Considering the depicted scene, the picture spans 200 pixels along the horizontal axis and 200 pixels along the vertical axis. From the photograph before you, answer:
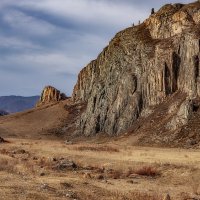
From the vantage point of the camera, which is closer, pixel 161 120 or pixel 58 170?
pixel 58 170

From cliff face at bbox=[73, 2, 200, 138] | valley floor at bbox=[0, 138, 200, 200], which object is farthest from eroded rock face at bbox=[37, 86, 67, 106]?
valley floor at bbox=[0, 138, 200, 200]

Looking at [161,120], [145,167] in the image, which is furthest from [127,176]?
[161,120]

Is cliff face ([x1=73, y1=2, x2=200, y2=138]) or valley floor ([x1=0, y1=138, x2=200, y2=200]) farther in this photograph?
cliff face ([x1=73, y1=2, x2=200, y2=138])

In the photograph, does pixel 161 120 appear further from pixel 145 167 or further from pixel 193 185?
pixel 193 185

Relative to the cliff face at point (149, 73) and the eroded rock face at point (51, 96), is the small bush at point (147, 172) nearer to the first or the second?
the cliff face at point (149, 73)

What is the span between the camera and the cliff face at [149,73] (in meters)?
82.4

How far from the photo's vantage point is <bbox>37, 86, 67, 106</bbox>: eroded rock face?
521 ft

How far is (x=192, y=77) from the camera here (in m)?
80.9

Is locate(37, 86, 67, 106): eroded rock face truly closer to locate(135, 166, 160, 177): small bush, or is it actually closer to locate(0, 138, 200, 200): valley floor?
locate(0, 138, 200, 200): valley floor

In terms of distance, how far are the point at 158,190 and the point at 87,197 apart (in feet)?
19.4

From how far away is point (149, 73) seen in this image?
9119cm

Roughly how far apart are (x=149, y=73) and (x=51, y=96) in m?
74.1

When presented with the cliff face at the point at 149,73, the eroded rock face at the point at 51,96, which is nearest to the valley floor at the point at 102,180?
the cliff face at the point at 149,73

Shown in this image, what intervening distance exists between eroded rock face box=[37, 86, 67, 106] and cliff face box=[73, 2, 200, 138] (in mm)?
48701
